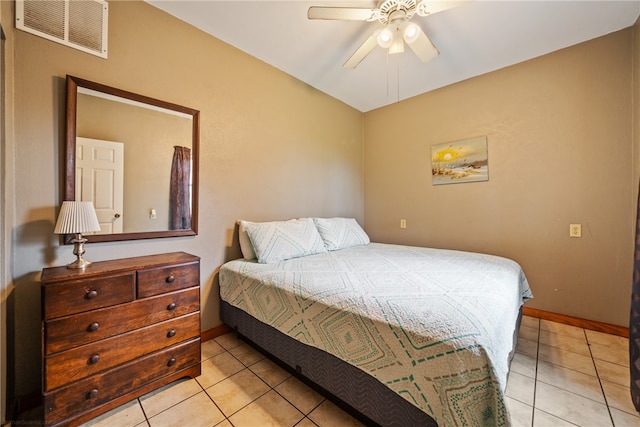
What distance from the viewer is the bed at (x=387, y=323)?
2.95 feet

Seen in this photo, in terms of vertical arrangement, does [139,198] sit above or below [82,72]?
below

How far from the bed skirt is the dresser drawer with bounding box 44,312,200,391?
0.48 meters

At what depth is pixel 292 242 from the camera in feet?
7.44

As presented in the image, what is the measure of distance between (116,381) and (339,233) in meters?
2.08

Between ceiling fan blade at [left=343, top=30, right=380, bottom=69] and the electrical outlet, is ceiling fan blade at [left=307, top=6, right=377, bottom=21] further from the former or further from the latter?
the electrical outlet

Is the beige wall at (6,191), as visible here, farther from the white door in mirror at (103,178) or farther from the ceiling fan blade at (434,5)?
the ceiling fan blade at (434,5)

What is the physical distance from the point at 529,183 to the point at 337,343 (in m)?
2.56

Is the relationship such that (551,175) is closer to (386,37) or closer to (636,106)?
(636,106)

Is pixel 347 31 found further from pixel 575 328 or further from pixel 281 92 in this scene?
pixel 575 328

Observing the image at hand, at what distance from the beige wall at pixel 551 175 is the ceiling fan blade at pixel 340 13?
184cm

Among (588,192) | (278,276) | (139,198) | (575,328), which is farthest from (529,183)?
(139,198)

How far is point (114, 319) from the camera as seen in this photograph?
1342 millimetres

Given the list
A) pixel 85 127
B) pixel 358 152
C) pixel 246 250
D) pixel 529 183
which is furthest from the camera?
pixel 358 152

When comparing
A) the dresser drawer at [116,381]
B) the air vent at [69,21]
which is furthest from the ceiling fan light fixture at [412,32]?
the dresser drawer at [116,381]
